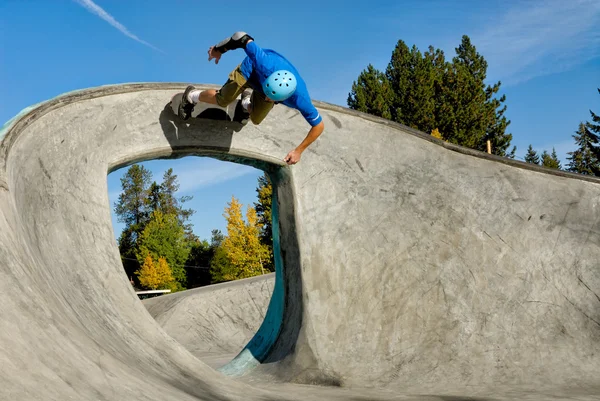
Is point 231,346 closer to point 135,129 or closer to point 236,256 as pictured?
point 135,129

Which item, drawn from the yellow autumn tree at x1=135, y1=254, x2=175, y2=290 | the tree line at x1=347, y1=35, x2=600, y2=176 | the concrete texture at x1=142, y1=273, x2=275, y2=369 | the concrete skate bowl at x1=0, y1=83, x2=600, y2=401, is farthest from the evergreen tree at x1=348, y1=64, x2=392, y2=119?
the concrete skate bowl at x1=0, y1=83, x2=600, y2=401

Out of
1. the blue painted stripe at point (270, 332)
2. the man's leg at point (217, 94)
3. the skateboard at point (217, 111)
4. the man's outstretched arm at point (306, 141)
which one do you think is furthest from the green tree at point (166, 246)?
the man's outstretched arm at point (306, 141)

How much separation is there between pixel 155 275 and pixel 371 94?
75.1ft

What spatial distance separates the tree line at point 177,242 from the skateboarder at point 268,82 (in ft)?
75.8

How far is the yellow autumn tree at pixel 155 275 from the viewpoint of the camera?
155 feet

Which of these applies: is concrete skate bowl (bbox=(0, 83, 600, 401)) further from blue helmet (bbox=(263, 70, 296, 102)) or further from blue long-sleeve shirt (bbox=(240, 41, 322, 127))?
blue helmet (bbox=(263, 70, 296, 102))

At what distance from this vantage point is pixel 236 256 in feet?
128

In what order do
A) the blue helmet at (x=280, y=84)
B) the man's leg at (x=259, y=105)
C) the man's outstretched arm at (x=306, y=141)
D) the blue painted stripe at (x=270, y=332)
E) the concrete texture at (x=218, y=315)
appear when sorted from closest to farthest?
the blue helmet at (x=280, y=84)
the man's outstretched arm at (x=306, y=141)
the man's leg at (x=259, y=105)
the blue painted stripe at (x=270, y=332)
the concrete texture at (x=218, y=315)

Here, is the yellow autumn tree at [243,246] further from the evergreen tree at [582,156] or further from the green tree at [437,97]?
the evergreen tree at [582,156]

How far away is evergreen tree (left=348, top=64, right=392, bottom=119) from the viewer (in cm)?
4372

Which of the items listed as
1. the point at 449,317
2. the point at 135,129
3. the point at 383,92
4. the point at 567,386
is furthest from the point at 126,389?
the point at 383,92

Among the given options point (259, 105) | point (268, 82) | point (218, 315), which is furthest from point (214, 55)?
point (218, 315)

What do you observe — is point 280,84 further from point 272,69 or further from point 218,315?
point 218,315

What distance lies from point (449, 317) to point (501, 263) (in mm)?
1189
